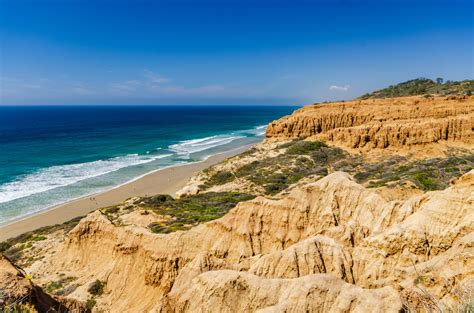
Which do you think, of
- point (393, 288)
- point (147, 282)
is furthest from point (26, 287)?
point (393, 288)

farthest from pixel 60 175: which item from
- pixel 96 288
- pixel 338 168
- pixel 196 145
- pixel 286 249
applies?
pixel 286 249

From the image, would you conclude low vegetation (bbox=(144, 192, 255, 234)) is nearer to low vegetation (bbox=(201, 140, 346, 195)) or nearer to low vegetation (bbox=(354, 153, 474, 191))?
low vegetation (bbox=(201, 140, 346, 195))

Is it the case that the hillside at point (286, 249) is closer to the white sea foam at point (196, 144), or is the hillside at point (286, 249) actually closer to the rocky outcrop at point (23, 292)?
the rocky outcrop at point (23, 292)

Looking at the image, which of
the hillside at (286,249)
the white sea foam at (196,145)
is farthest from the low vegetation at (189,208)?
Result: the white sea foam at (196,145)

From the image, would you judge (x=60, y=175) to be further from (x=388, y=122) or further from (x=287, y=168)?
(x=388, y=122)

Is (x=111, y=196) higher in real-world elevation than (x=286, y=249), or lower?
lower

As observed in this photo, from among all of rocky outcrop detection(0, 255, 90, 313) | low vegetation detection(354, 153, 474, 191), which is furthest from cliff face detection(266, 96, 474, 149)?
rocky outcrop detection(0, 255, 90, 313)
